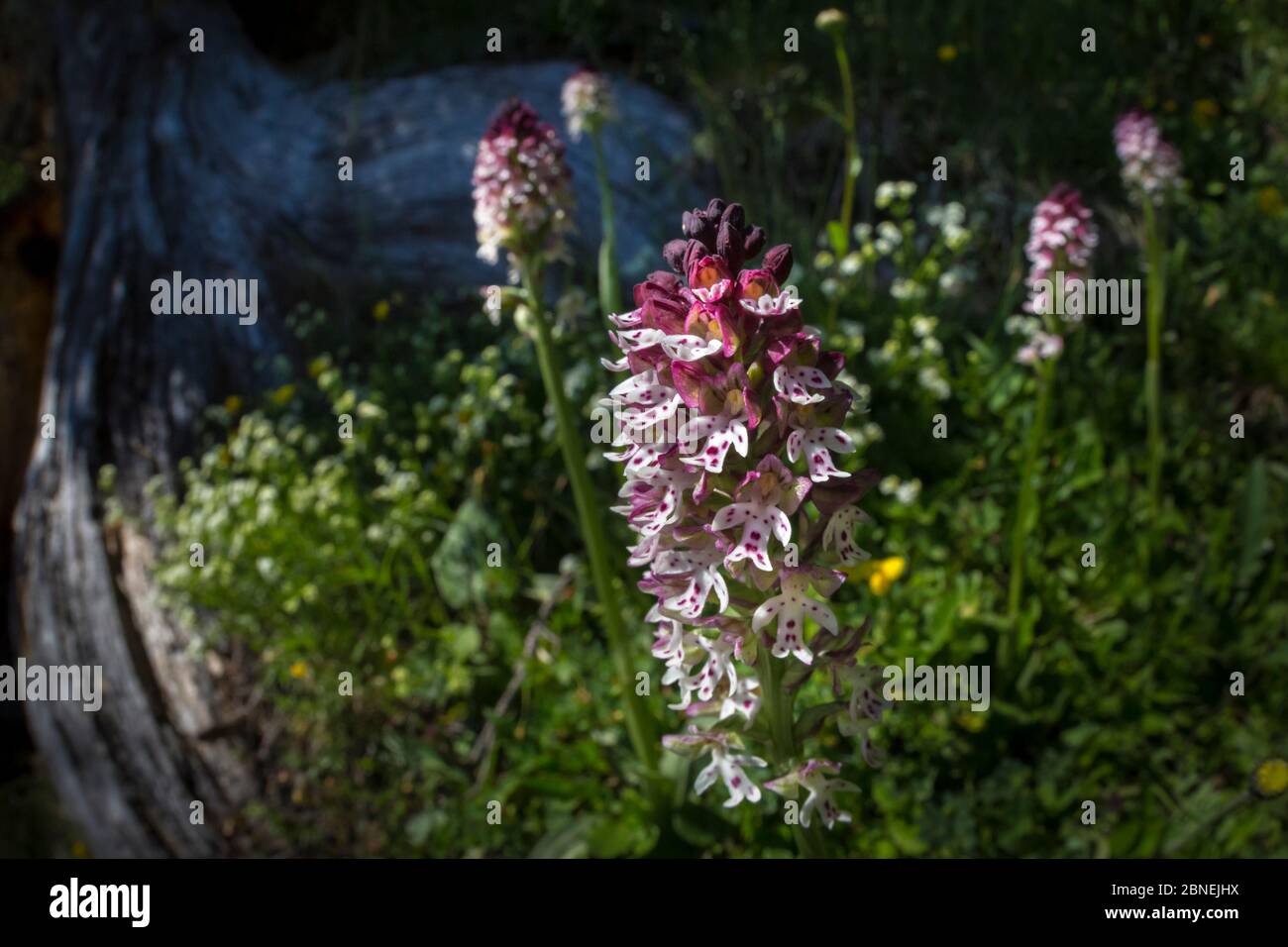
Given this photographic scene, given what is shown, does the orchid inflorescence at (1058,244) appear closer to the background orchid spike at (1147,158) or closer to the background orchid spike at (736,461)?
the background orchid spike at (1147,158)

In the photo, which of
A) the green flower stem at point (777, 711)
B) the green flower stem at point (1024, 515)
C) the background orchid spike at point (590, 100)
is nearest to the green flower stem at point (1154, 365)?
the green flower stem at point (1024, 515)

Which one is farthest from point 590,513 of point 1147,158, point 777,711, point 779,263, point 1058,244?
point 1147,158

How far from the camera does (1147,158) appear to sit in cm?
313

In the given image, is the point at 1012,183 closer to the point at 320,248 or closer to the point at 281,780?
the point at 320,248

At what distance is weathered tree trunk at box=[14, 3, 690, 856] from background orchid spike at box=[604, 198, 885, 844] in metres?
2.37

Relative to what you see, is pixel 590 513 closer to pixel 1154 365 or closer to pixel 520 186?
pixel 520 186

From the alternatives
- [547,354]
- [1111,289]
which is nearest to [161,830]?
[547,354]

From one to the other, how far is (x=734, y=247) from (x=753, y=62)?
11.6 feet

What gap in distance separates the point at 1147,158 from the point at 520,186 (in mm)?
1887

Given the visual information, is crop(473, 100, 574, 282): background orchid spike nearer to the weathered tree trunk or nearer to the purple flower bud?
the purple flower bud

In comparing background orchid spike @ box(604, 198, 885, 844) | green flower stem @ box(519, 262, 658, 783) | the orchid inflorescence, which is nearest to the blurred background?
green flower stem @ box(519, 262, 658, 783)

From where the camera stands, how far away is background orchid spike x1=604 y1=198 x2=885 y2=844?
1363 mm

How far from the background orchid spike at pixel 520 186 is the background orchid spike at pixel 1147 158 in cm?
175

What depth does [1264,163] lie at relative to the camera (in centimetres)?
427
